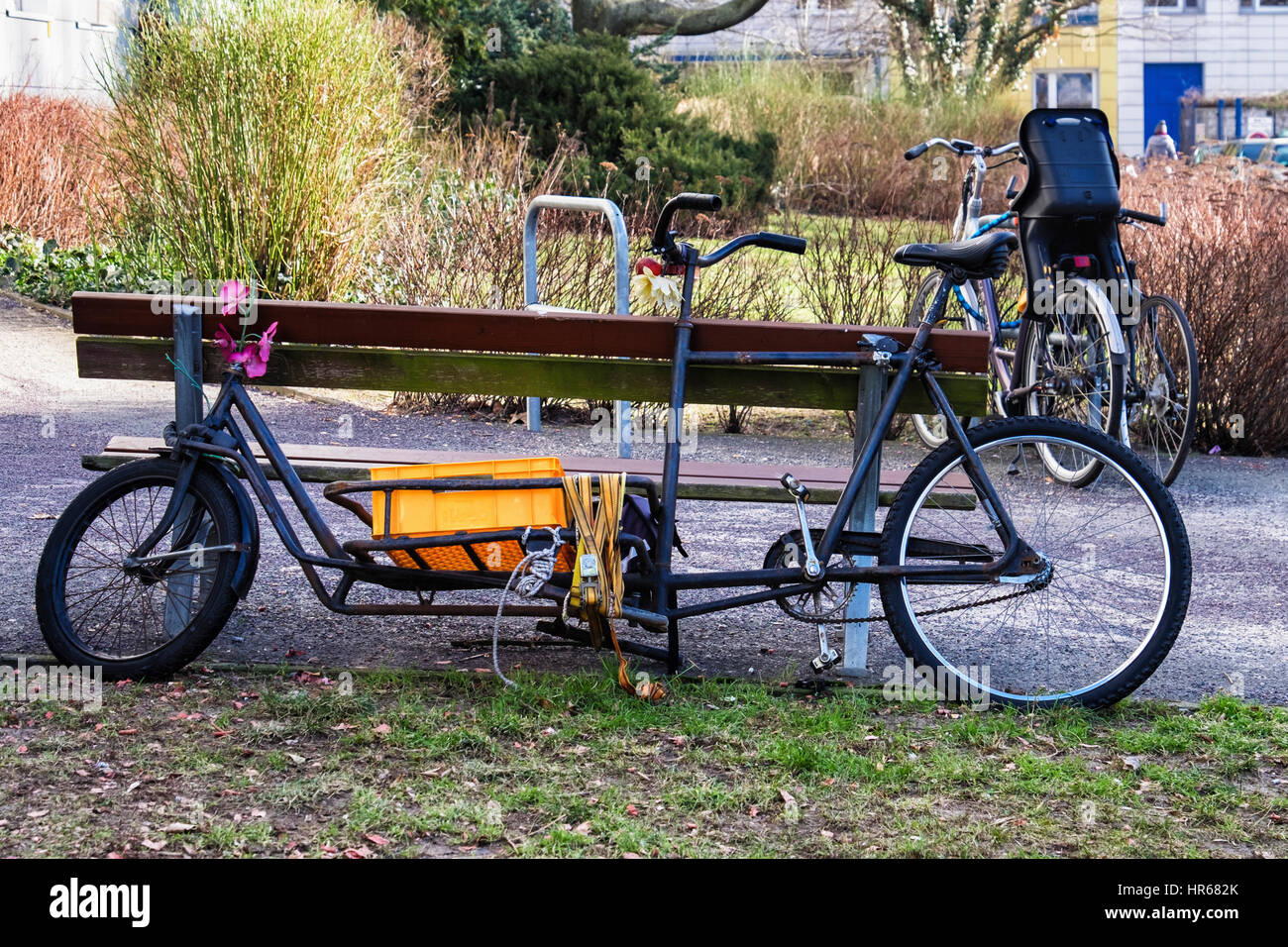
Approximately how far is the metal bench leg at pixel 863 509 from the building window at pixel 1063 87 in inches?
1410

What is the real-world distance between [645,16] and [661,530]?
18937 mm

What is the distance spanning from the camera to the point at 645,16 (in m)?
21.8

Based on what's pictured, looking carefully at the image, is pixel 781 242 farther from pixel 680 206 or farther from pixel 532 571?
pixel 532 571

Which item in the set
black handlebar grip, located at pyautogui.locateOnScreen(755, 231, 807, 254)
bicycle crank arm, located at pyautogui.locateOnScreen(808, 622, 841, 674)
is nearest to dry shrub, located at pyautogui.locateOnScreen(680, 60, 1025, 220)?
black handlebar grip, located at pyautogui.locateOnScreen(755, 231, 807, 254)

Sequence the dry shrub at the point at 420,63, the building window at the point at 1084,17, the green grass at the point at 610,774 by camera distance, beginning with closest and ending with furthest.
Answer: the green grass at the point at 610,774 → the dry shrub at the point at 420,63 → the building window at the point at 1084,17

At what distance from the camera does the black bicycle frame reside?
3973 mm

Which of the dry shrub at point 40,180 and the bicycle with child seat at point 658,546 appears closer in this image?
the bicycle with child seat at point 658,546

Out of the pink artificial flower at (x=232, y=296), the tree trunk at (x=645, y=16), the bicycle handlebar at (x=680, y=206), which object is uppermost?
the tree trunk at (x=645, y=16)

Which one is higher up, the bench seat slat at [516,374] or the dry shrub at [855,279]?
the dry shrub at [855,279]

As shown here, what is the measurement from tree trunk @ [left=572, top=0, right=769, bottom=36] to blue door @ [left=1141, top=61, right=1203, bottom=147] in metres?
20.0

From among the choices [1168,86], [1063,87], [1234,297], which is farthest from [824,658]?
[1168,86]

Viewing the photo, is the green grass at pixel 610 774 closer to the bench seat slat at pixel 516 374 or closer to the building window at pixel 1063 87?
the bench seat slat at pixel 516 374

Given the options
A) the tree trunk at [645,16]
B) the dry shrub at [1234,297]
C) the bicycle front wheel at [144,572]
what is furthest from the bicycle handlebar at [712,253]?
the tree trunk at [645,16]

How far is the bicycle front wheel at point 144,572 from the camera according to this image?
400 cm
